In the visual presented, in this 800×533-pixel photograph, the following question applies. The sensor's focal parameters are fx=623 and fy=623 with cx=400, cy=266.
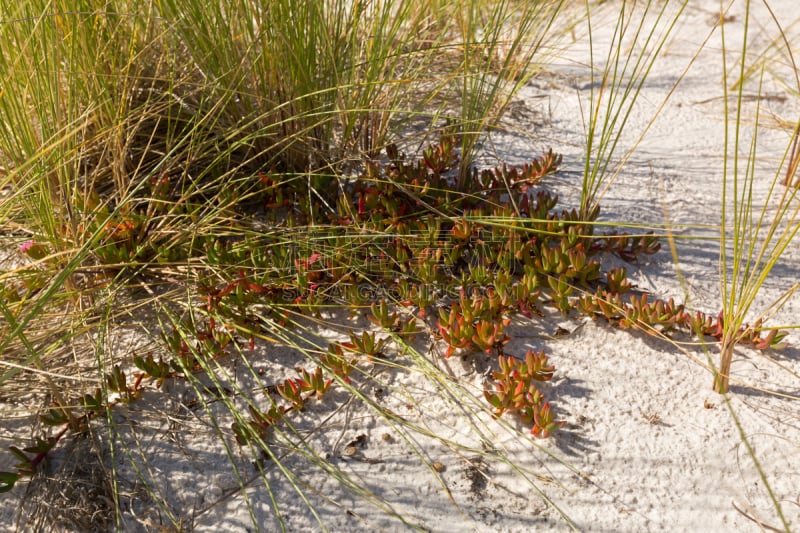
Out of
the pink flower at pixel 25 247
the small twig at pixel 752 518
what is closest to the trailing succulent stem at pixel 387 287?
the pink flower at pixel 25 247

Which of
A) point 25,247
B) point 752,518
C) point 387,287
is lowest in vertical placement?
point 752,518

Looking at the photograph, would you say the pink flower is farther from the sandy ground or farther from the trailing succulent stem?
the sandy ground

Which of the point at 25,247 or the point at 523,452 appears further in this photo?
the point at 25,247

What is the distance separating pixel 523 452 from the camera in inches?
77.2

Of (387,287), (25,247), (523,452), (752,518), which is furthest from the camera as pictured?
(387,287)

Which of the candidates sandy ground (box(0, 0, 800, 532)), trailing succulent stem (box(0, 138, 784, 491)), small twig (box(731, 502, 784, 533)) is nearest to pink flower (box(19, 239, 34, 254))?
trailing succulent stem (box(0, 138, 784, 491))

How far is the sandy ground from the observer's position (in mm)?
1835

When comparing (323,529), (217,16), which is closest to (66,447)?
(323,529)

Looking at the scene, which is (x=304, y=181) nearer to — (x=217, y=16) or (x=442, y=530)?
(x=217, y=16)

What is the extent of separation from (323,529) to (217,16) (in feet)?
6.32

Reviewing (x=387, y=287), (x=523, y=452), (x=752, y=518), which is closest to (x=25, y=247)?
(x=387, y=287)

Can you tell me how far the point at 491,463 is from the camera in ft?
6.38

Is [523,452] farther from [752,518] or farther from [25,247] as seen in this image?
[25,247]

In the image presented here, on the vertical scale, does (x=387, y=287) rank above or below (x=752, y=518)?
above
